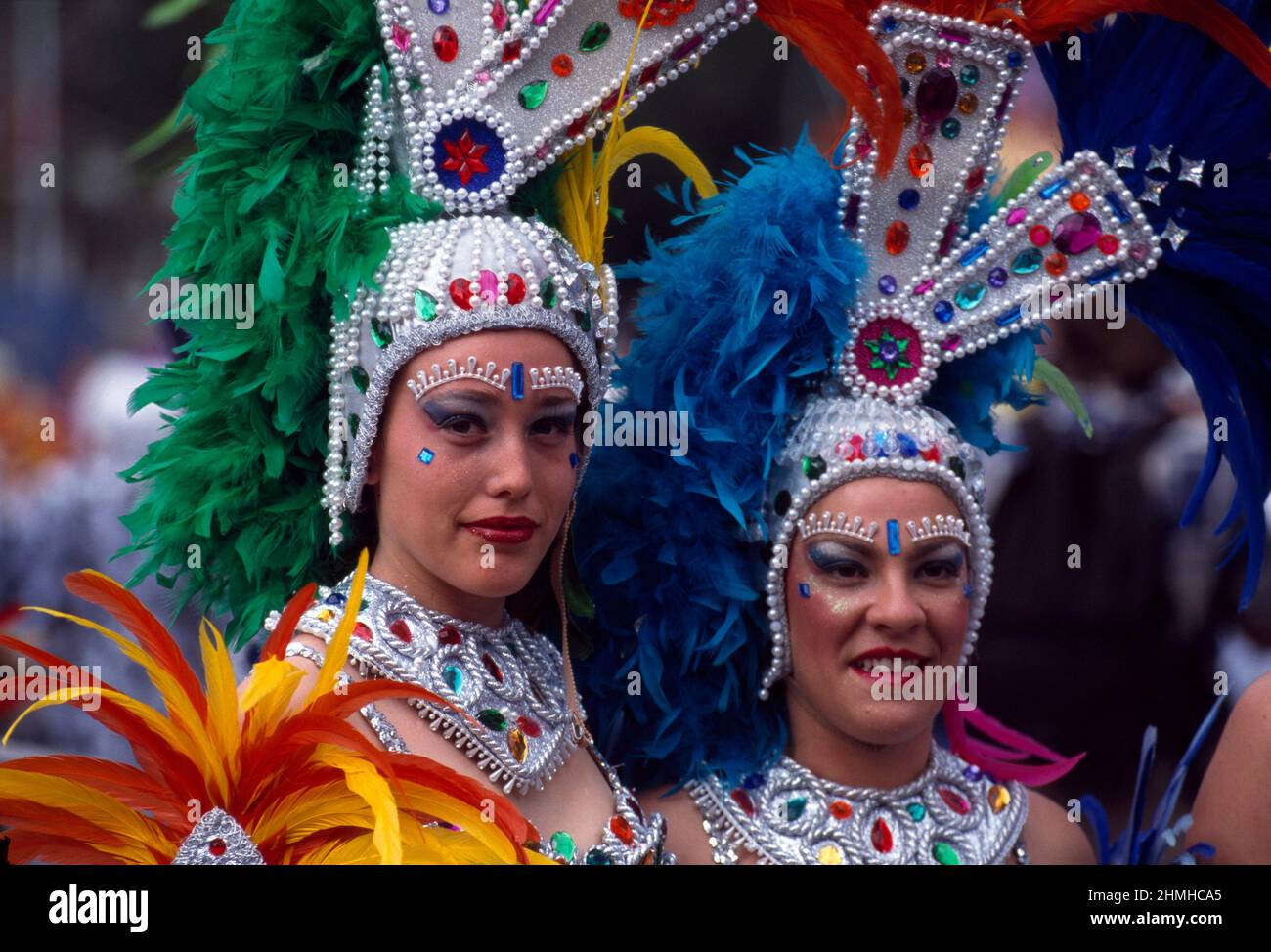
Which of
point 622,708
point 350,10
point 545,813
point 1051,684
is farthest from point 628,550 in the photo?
point 1051,684

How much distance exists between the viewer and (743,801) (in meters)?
3.07

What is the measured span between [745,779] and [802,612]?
35cm

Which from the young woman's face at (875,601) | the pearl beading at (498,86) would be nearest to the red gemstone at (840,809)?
the young woman's face at (875,601)

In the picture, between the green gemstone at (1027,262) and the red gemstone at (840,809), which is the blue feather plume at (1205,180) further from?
the red gemstone at (840,809)

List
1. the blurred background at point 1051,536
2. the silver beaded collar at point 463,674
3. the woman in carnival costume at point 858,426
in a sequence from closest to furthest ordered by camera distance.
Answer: the silver beaded collar at point 463,674 → the woman in carnival costume at point 858,426 → the blurred background at point 1051,536

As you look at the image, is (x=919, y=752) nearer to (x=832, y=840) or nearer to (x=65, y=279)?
(x=832, y=840)

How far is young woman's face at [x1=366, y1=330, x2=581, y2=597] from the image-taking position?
2.67 meters

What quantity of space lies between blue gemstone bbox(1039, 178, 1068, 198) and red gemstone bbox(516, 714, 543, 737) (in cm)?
140

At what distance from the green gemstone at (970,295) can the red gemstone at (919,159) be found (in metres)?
0.23

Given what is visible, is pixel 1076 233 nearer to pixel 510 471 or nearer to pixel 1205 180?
pixel 1205 180

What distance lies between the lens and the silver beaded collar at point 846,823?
3.02m

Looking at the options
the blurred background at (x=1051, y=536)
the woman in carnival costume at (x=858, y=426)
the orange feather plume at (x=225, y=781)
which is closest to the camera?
the orange feather plume at (x=225, y=781)

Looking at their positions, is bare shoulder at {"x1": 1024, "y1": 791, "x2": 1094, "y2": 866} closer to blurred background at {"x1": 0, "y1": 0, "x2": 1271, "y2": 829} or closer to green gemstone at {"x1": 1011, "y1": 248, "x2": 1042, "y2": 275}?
green gemstone at {"x1": 1011, "y1": 248, "x2": 1042, "y2": 275}

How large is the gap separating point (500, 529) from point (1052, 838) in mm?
1390
